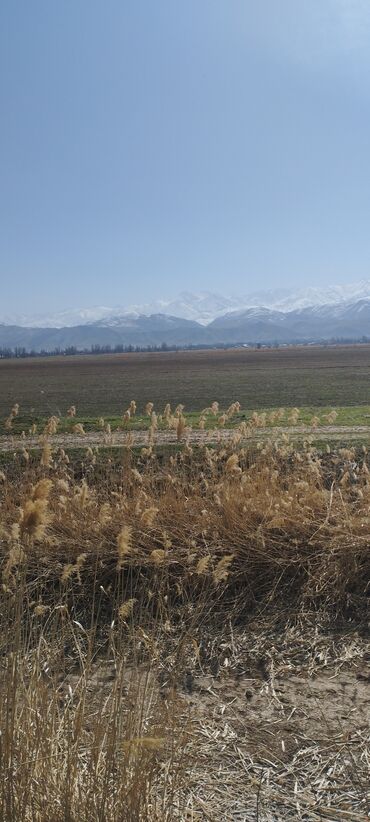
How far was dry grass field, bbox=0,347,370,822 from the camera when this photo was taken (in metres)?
3.48

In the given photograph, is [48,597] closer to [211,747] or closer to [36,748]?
[211,747]

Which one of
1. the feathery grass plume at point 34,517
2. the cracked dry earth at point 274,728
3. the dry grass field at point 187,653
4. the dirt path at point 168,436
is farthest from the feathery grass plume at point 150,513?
the dirt path at point 168,436

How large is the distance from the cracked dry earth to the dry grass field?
0.01 metres

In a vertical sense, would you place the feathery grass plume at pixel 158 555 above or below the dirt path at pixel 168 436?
above

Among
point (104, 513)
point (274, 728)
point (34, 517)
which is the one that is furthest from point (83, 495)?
point (34, 517)

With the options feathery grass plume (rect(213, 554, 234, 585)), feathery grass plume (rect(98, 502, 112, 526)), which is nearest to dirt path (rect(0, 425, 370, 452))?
feathery grass plume (rect(98, 502, 112, 526))

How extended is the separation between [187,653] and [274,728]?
1.28m

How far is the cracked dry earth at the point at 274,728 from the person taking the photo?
4000 millimetres

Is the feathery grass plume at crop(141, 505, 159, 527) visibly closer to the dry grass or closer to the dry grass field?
the dry grass

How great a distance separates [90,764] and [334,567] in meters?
3.95

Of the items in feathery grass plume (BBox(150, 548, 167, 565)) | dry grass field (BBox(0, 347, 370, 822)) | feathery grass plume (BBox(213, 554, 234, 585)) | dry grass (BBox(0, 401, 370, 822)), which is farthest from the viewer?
dry grass (BBox(0, 401, 370, 822))

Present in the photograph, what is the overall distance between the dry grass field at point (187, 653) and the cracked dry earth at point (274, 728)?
0.01 meters

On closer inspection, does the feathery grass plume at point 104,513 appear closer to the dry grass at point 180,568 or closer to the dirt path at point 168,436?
the dry grass at point 180,568

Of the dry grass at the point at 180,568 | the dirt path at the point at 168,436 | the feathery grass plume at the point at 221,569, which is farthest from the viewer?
the dirt path at the point at 168,436
